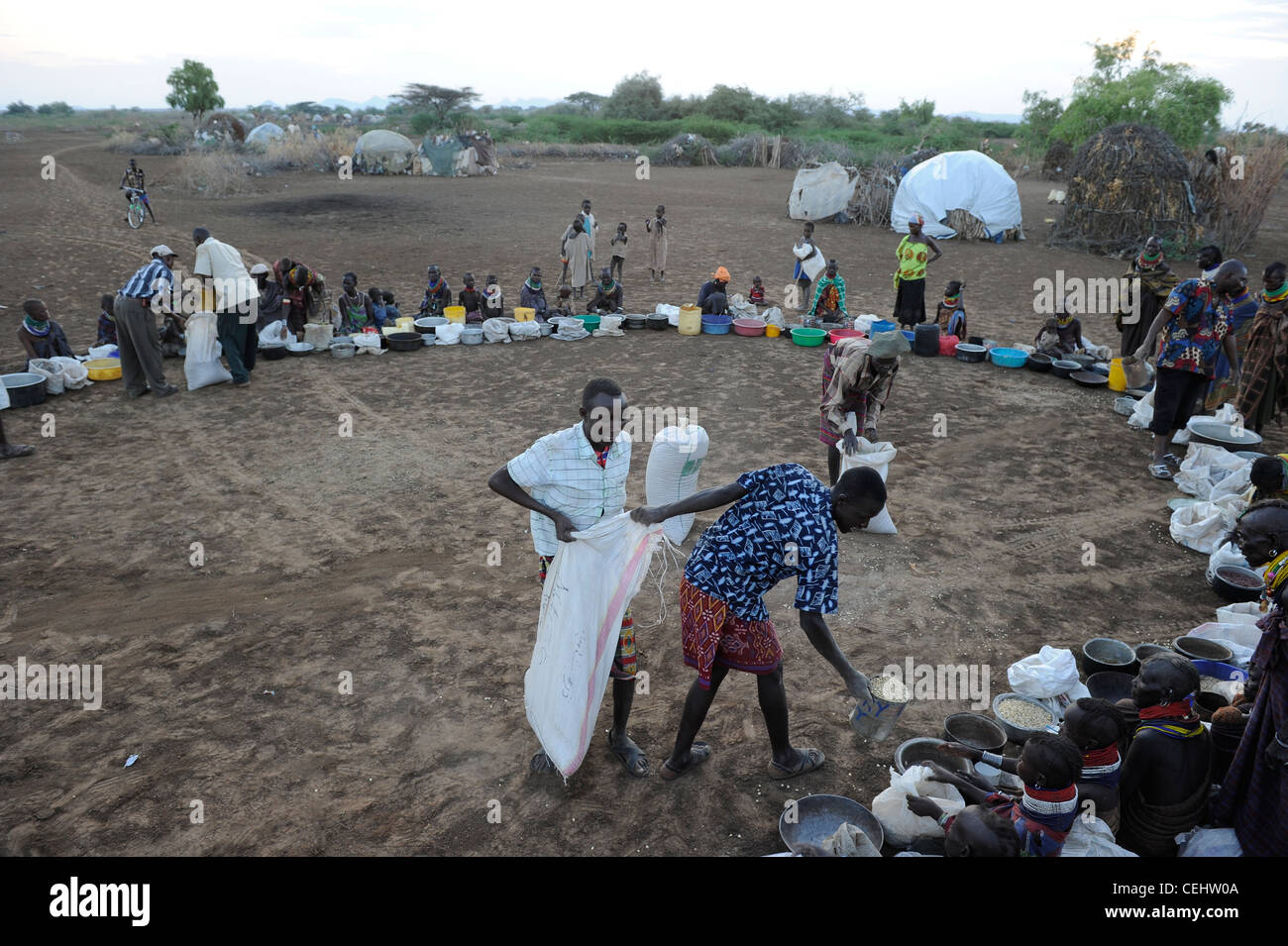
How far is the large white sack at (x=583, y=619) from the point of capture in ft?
10.3

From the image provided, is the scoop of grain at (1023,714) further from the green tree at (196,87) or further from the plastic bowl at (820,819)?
the green tree at (196,87)

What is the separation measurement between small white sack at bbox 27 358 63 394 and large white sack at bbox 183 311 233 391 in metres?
1.12

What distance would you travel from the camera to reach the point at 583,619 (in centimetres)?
318

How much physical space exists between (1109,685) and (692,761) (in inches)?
83.2

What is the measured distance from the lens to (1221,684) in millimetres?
3719

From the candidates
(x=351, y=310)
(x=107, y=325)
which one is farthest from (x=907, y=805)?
(x=107, y=325)

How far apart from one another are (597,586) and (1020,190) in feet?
90.0

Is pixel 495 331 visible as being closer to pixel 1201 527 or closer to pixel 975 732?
pixel 1201 527

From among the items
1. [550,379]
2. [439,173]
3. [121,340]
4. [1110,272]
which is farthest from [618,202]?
[121,340]

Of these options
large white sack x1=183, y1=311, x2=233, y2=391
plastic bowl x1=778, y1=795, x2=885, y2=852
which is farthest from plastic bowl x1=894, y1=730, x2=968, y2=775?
large white sack x1=183, y1=311, x2=233, y2=391

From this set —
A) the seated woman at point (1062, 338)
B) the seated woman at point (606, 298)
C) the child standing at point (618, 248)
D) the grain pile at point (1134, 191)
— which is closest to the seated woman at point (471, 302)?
the seated woman at point (606, 298)

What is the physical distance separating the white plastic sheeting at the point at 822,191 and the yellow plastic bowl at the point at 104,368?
15.9 metres

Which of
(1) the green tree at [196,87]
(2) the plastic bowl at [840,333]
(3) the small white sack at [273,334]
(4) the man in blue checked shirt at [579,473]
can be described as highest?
(1) the green tree at [196,87]

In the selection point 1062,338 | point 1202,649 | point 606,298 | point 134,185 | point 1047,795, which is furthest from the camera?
point 134,185
